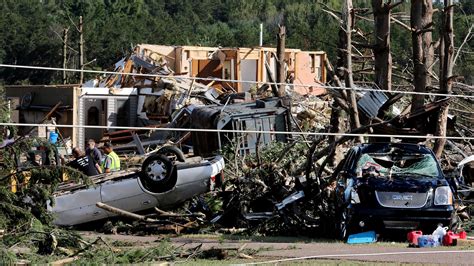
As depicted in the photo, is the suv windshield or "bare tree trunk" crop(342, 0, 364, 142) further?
"bare tree trunk" crop(342, 0, 364, 142)

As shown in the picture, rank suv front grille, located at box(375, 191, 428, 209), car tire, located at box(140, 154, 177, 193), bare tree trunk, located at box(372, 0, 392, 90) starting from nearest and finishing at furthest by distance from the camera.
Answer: suv front grille, located at box(375, 191, 428, 209) → car tire, located at box(140, 154, 177, 193) → bare tree trunk, located at box(372, 0, 392, 90)

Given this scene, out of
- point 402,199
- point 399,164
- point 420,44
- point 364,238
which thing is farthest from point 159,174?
point 420,44

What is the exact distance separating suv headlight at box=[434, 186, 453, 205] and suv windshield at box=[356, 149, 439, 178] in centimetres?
51

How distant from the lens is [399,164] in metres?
17.0

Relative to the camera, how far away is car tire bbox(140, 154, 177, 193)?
63.6 feet

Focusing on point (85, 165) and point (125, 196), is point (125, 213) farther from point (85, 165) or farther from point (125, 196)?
point (85, 165)

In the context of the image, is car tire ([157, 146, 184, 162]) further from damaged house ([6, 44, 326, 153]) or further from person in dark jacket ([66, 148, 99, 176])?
damaged house ([6, 44, 326, 153])

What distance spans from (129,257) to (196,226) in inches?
227

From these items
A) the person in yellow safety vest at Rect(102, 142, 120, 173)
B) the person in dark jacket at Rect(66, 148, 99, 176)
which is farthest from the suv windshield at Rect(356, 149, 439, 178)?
the person in yellow safety vest at Rect(102, 142, 120, 173)

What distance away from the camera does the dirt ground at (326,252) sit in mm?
13031

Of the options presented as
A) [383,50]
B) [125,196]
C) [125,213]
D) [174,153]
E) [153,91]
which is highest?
[383,50]

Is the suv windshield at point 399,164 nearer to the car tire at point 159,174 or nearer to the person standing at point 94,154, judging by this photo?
the car tire at point 159,174

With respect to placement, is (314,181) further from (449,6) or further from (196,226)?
(449,6)

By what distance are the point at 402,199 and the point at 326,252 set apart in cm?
220
